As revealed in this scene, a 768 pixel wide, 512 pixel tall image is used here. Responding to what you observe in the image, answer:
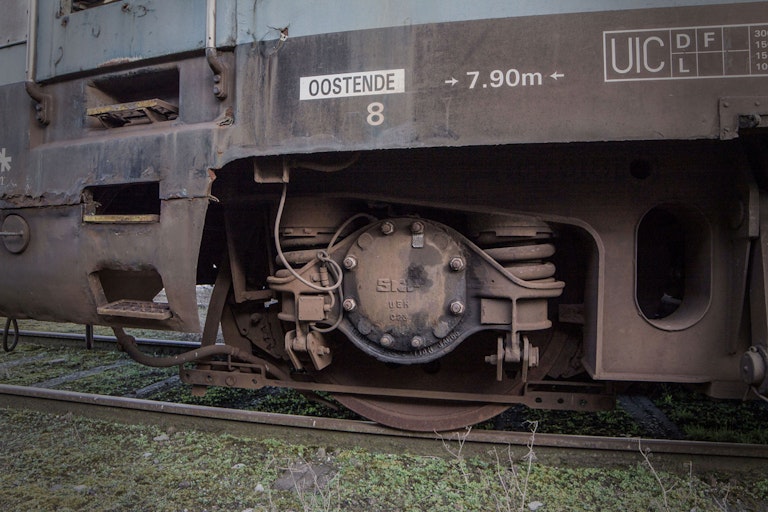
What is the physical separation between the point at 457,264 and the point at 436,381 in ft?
3.45

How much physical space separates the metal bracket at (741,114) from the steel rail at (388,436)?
1783 millimetres

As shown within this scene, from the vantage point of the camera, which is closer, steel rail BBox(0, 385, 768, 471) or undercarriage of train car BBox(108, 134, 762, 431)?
undercarriage of train car BBox(108, 134, 762, 431)

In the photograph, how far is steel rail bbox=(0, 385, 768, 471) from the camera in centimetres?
272

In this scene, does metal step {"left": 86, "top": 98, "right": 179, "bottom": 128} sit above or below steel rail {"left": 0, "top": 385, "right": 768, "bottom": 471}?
above

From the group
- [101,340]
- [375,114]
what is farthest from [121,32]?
[101,340]

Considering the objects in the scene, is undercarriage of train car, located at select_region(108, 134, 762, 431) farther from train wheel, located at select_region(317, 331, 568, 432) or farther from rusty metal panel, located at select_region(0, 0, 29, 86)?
rusty metal panel, located at select_region(0, 0, 29, 86)

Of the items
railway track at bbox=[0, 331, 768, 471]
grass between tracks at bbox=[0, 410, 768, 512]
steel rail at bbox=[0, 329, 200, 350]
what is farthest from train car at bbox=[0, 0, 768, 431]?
steel rail at bbox=[0, 329, 200, 350]

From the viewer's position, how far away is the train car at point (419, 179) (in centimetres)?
207

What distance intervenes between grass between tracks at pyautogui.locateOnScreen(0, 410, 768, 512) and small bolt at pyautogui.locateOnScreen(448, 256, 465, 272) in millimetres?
986

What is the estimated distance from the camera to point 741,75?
77.6 inches

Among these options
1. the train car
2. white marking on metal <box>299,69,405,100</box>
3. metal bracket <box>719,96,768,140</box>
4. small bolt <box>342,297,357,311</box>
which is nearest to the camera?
metal bracket <box>719,96,768,140</box>

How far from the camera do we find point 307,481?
8.70ft

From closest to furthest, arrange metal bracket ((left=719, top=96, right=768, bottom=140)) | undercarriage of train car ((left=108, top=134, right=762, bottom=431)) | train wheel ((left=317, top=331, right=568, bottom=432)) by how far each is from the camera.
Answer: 1. metal bracket ((left=719, top=96, right=768, bottom=140))
2. undercarriage of train car ((left=108, top=134, right=762, bottom=431))
3. train wheel ((left=317, top=331, right=568, bottom=432))

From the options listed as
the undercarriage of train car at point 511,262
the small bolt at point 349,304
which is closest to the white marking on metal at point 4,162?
the undercarriage of train car at point 511,262
